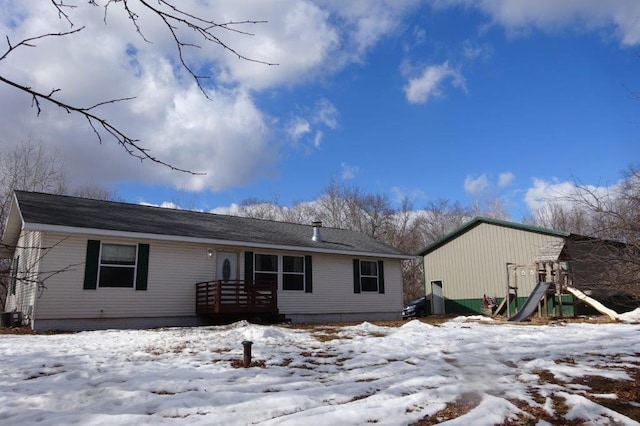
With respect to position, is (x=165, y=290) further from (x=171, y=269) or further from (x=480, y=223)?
Answer: (x=480, y=223)

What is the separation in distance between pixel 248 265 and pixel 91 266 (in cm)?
466

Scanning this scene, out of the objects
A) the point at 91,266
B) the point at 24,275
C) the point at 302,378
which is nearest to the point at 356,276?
the point at 91,266

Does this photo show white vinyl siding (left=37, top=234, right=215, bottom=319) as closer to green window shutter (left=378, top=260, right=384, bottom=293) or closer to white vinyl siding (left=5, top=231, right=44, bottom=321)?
white vinyl siding (left=5, top=231, right=44, bottom=321)

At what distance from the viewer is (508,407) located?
443 centimetres

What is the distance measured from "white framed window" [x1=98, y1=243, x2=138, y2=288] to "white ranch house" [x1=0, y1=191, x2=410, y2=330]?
0.03m

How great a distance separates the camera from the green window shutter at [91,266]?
40.5 feet

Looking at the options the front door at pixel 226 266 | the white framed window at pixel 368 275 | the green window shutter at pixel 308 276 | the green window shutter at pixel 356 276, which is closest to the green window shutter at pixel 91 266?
the front door at pixel 226 266

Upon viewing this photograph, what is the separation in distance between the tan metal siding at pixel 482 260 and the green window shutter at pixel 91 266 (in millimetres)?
15619

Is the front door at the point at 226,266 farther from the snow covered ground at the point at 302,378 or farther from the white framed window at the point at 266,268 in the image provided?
the snow covered ground at the point at 302,378

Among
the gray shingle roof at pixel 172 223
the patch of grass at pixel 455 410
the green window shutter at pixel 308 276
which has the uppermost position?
the gray shingle roof at pixel 172 223

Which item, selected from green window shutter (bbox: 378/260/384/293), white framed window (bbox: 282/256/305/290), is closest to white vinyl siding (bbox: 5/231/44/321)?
white framed window (bbox: 282/256/305/290)

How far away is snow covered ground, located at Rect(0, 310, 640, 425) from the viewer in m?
4.22

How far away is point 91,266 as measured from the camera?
12.5 metres

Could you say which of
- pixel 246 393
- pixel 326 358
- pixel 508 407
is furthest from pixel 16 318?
pixel 508 407
